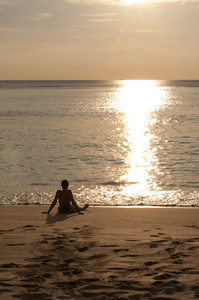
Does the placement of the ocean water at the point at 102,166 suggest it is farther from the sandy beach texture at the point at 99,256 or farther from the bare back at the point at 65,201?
the sandy beach texture at the point at 99,256

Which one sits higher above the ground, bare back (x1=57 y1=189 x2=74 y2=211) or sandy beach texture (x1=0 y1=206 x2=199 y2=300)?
bare back (x1=57 y1=189 x2=74 y2=211)

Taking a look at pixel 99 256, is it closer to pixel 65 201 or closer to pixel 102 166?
pixel 65 201

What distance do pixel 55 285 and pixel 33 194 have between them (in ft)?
26.0

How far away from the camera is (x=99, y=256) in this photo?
6.95 metres

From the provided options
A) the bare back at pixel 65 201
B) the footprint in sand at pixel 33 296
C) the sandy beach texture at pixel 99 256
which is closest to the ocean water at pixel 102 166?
the bare back at pixel 65 201

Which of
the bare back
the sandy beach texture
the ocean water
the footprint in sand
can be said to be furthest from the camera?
the ocean water

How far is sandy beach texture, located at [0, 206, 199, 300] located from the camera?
5.64 m

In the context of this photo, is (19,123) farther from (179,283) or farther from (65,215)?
(179,283)

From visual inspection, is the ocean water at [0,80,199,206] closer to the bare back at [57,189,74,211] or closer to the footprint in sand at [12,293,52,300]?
the bare back at [57,189,74,211]

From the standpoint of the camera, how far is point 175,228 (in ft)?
29.4

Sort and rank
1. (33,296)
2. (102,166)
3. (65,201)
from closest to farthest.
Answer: (33,296)
(65,201)
(102,166)

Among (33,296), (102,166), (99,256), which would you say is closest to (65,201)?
(99,256)

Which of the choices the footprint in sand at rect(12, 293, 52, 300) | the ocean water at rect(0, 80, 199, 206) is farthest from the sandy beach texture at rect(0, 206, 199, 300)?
the ocean water at rect(0, 80, 199, 206)

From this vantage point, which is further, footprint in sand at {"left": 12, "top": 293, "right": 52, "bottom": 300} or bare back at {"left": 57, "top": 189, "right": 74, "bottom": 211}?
bare back at {"left": 57, "top": 189, "right": 74, "bottom": 211}
